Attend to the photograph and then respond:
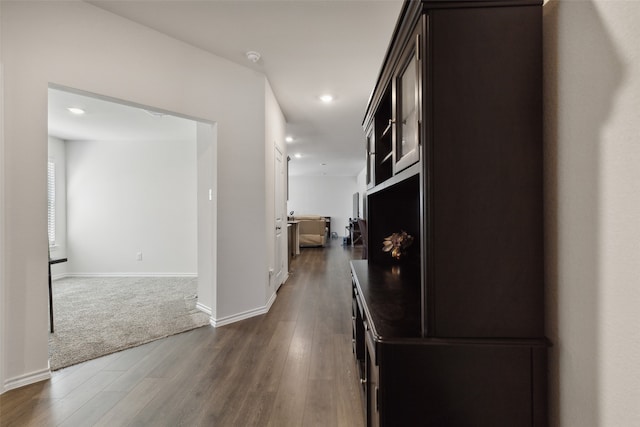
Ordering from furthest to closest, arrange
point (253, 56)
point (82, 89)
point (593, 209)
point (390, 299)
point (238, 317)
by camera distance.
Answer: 1. point (238, 317)
2. point (253, 56)
3. point (82, 89)
4. point (390, 299)
5. point (593, 209)

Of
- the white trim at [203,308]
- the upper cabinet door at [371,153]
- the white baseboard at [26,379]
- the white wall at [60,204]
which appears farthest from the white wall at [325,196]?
the white baseboard at [26,379]

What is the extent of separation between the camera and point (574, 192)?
0.79 m

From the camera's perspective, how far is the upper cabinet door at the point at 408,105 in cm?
97

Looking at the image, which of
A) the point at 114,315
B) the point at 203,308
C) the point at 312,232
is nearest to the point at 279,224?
A: the point at 203,308

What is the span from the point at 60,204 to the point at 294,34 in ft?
16.6

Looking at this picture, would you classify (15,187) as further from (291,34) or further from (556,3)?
(556,3)

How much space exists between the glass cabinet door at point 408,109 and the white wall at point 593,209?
1.27 ft

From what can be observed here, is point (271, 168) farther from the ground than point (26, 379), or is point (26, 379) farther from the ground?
point (271, 168)

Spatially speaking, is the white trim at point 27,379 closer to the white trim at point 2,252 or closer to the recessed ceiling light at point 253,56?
the white trim at point 2,252

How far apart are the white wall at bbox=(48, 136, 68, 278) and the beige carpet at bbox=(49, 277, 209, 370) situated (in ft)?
1.48

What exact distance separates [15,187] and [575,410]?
2.95 meters

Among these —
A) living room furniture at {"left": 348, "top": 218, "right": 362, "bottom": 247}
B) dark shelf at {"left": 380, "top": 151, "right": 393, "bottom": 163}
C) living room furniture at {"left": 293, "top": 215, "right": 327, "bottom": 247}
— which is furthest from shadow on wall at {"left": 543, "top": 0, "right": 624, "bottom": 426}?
living room furniture at {"left": 348, "top": 218, "right": 362, "bottom": 247}

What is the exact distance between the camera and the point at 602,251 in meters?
0.71

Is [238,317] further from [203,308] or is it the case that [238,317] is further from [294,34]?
[294,34]
